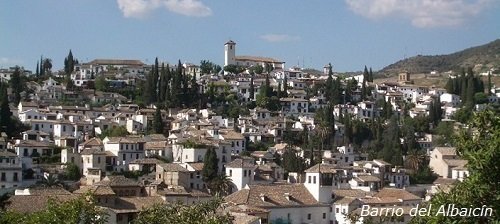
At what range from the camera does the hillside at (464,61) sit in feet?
554

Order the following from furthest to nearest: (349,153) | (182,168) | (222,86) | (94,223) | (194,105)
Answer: (222,86) < (194,105) < (349,153) < (182,168) < (94,223)

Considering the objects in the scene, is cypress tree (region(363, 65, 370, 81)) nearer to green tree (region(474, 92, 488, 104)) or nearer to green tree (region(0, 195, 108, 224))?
green tree (region(474, 92, 488, 104))

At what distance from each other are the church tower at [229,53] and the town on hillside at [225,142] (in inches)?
213

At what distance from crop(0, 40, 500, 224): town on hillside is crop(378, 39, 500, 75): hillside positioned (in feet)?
255

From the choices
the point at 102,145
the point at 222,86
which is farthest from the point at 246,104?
the point at 102,145

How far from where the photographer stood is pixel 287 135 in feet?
227

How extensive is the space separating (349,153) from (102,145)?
22.2 metres

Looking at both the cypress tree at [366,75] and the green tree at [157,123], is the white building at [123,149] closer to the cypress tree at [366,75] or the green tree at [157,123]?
the green tree at [157,123]

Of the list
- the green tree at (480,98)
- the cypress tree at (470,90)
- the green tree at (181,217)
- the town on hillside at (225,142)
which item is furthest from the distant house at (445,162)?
the green tree at (181,217)

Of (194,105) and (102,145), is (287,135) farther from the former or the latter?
(102,145)

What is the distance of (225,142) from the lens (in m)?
57.6

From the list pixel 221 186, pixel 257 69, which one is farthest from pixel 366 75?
pixel 221 186

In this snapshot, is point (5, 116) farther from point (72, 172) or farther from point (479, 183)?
point (479, 183)

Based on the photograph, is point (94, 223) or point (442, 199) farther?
point (94, 223)
